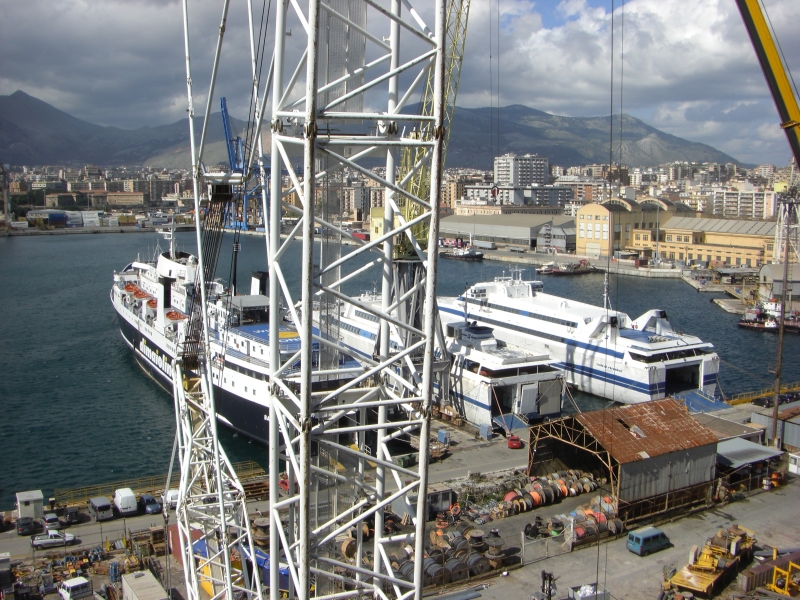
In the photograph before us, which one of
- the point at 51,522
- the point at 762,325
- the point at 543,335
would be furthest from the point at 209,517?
the point at 762,325

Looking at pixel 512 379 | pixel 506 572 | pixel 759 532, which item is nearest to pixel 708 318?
pixel 512 379

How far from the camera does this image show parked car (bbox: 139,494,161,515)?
7668 millimetres

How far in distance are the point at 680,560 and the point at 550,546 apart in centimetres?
109

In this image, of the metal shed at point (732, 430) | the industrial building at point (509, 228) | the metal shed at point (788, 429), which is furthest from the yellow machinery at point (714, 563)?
the industrial building at point (509, 228)

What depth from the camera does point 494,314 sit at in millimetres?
15766

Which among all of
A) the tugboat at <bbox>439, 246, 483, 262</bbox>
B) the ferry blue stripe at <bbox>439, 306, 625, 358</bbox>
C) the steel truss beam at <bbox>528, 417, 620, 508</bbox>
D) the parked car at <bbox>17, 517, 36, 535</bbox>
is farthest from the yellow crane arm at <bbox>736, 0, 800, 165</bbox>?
the tugboat at <bbox>439, 246, 483, 262</bbox>

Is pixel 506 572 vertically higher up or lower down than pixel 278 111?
lower down

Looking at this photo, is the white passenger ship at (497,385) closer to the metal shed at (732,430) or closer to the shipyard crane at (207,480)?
the metal shed at (732,430)

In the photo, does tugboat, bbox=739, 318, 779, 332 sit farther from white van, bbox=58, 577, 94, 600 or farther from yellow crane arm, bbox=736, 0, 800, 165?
white van, bbox=58, 577, 94, 600

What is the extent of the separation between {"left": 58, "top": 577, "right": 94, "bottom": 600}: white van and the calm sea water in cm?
390

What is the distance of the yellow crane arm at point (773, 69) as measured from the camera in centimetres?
475

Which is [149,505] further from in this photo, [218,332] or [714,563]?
[714,563]

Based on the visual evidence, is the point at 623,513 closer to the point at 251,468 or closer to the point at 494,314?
the point at 251,468

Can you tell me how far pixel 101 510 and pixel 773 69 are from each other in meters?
6.95
